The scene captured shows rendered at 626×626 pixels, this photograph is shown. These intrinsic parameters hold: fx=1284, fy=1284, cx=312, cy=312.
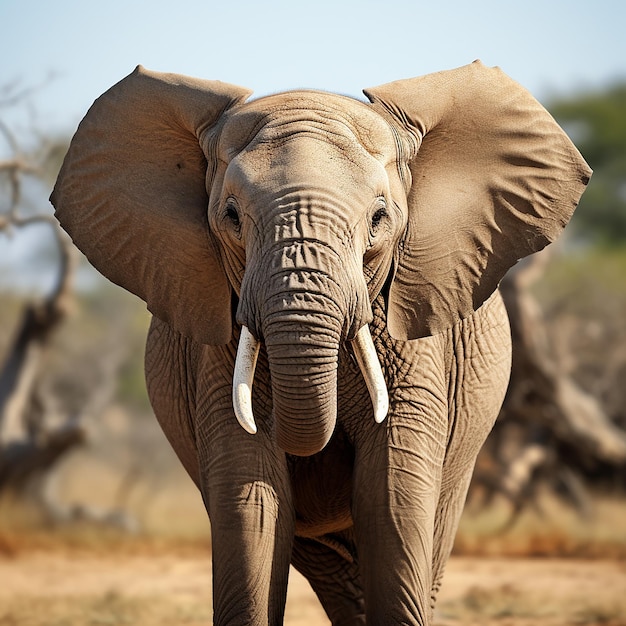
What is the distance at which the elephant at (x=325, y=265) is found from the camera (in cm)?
361

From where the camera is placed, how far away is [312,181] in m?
3.59

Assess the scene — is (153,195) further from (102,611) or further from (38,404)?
(38,404)

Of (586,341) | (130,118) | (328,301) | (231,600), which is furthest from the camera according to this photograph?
(586,341)

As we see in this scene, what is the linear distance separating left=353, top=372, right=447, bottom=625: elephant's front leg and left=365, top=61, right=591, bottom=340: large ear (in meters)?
0.32

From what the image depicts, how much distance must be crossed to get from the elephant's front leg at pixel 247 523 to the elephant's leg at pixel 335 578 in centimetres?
136

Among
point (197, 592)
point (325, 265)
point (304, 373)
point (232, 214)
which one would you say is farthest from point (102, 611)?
point (325, 265)

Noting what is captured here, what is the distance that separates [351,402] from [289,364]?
68 cm

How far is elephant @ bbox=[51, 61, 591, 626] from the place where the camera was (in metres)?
3.61

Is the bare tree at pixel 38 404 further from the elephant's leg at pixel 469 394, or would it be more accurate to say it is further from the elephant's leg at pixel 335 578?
the elephant's leg at pixel 469 394

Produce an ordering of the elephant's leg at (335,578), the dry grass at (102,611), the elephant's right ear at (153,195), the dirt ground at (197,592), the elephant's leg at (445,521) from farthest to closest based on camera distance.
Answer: the dirt ground at (197,592)
the dry grass at (102,611)
the elephant's leg at (335,578)
the elephant's leg at (445,521)
the elephant's right ear at (153,195)

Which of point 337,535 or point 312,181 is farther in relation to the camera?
point 337,535

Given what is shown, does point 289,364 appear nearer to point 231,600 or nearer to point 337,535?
point 231,600

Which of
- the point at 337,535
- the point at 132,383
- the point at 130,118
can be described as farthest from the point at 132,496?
the point at 130,118

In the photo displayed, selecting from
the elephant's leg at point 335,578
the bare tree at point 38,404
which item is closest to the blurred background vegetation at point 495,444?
the bare tree at point 38,404
